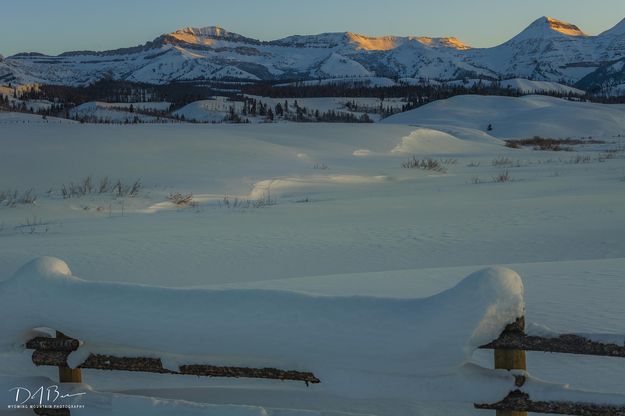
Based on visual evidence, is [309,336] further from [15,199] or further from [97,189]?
[97,189]

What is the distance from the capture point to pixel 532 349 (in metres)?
2.69

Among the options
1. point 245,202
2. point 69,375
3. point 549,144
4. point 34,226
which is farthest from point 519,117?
point 69,375

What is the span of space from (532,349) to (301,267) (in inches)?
209

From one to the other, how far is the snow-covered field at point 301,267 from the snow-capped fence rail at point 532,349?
0.05 metres

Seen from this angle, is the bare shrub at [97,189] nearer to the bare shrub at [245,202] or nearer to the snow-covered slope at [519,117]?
the bare shrub at [245,202]

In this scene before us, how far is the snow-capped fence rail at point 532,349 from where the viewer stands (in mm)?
2654

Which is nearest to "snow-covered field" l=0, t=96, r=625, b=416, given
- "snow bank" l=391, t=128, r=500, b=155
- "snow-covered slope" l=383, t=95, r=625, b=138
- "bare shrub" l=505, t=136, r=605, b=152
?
Answer: "snow bank" l=391, t=128, r=500, b=155

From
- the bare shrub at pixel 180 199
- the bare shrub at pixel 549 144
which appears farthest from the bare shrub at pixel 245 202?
the bare shrub at pixel 549 144

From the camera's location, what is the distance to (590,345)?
2.66 m

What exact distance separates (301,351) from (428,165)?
19.7 m

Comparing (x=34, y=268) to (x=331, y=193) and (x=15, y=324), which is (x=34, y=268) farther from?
(x=331, y=193)

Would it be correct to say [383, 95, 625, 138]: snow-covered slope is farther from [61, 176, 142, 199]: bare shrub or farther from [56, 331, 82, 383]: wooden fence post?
[56, 331, 82, 383]: wooden fence post

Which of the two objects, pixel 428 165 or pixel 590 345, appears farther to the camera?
pixel 428 165

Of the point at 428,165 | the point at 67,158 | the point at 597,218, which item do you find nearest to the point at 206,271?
the point at 597,218
